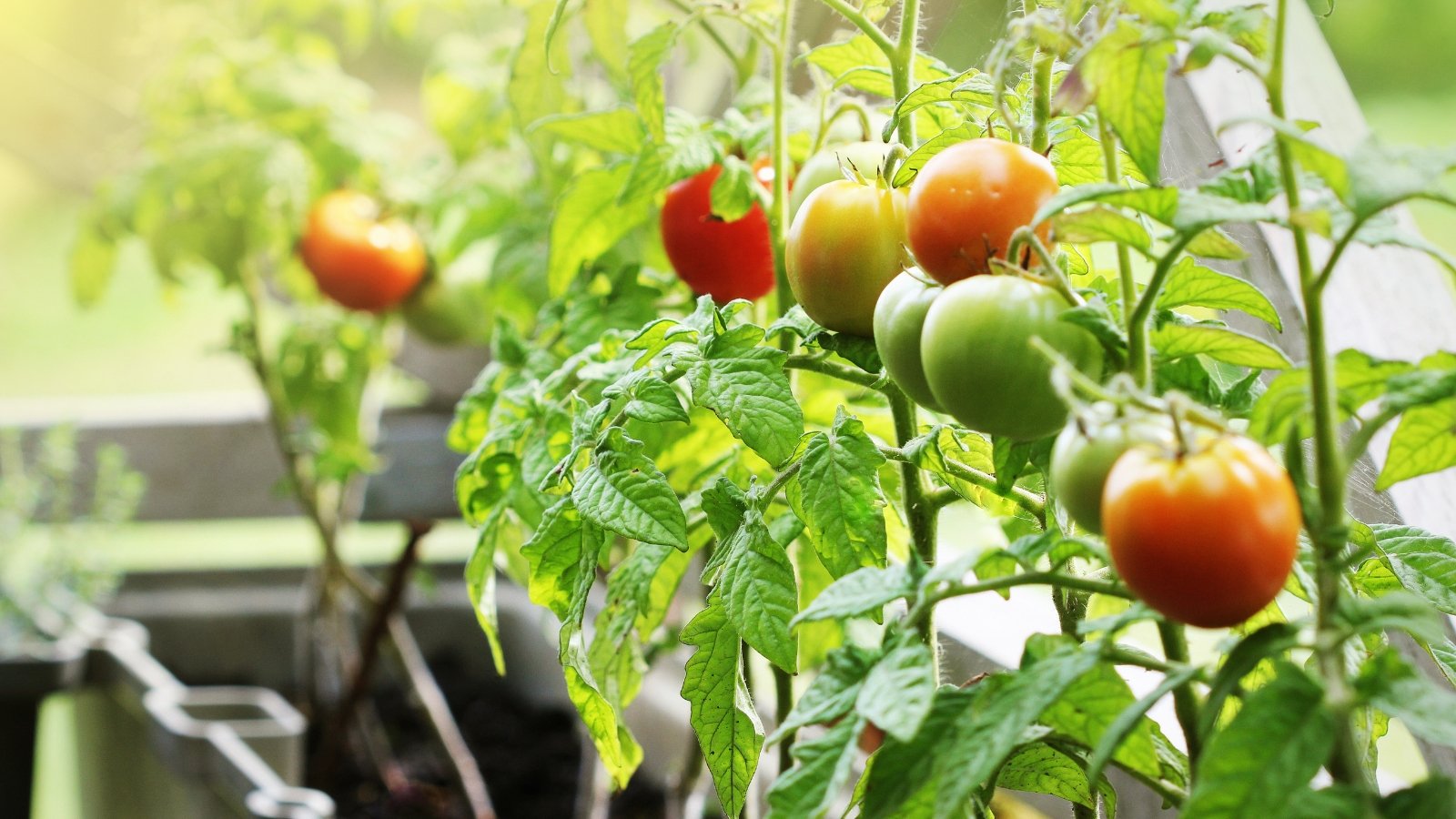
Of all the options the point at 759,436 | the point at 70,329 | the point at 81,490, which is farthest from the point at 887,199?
the point at 70,329

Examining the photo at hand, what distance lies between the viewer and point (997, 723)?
0.30m

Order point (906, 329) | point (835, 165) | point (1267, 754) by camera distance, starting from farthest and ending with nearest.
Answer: point (835, 165) < point (906, 329) < point (1267, 754)

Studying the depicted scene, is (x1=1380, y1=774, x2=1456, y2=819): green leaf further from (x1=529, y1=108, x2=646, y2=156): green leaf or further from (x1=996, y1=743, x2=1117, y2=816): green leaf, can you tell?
(x1=529, y1=108, x2=646, y2=156): green leaf

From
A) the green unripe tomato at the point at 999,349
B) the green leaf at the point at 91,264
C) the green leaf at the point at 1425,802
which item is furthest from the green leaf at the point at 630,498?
the green leaf at the point at 91,264

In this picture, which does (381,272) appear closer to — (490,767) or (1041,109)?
(490,767)

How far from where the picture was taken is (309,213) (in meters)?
1.18

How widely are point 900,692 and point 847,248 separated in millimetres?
171

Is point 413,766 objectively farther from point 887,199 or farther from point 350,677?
point 887,199

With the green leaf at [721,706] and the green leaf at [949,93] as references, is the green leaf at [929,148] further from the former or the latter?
the green leaf at [721,706]

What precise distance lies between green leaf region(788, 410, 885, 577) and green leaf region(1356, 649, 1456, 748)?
15cm

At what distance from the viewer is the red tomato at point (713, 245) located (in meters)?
0.59

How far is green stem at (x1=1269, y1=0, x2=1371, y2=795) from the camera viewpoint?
28 cm

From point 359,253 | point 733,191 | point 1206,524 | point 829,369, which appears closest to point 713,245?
point 733,191

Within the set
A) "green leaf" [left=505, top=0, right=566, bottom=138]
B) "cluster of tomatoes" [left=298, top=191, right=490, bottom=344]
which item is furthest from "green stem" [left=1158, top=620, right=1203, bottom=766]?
"cluster of tomatoes" [left=298, top=191, right=490, bottom=344]
